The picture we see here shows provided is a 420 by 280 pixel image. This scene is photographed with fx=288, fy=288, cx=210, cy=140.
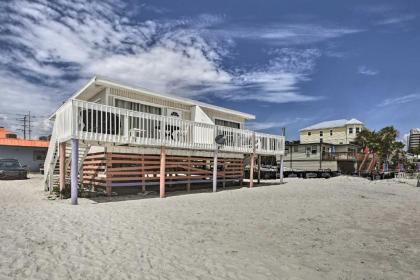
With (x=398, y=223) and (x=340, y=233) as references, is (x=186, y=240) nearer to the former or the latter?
(x=340, y=233)

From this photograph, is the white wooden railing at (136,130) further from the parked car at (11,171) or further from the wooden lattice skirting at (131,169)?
the parked car at (11,171)

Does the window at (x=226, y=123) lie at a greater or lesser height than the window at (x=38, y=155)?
greater

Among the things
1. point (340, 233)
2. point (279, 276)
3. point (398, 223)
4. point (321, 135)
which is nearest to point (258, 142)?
point (398, 223)

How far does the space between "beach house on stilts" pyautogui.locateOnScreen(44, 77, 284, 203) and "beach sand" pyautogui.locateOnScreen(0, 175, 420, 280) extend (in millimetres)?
2978

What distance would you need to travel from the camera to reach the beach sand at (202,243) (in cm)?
438

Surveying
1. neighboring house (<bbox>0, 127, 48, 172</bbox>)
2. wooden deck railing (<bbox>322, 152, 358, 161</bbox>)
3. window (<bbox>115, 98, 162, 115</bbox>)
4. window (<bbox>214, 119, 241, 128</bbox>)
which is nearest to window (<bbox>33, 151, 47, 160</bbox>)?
neighboring house (<bbox>0, 127, 48, 172</bbox>)

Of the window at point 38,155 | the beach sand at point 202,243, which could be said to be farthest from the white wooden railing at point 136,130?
the window at point 38,155

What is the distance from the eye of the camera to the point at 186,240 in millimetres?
6008

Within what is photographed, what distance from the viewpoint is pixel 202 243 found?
19.1 feet

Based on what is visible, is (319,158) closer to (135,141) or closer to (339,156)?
(339,156)

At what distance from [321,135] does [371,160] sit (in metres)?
15.6

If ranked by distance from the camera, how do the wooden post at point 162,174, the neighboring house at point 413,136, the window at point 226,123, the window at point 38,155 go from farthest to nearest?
the neighboring house at point 413,136
the window at point 38,155
the window at point 226,123
the wooden post at point 162,174

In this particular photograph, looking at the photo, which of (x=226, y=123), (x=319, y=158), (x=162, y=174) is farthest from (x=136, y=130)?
(x=319, y=158)

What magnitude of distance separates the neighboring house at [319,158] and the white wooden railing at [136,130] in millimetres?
20651
